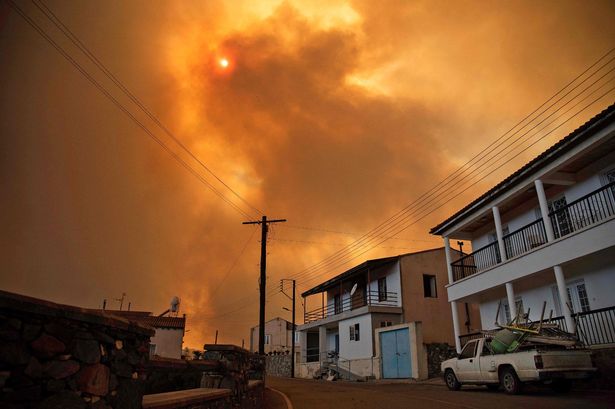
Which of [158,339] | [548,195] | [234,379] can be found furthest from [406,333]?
[234,379]

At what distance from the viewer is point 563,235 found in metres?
16.1

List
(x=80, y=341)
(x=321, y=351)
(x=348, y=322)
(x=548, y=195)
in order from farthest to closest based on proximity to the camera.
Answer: (x=321, y=351) < (x=348, y=322) < (x=548, y=195) < (x=80, y=341)

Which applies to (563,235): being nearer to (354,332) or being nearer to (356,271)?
(356,271)

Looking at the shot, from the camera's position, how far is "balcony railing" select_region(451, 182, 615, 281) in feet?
47.2

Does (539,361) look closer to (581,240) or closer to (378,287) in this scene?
(581,240)

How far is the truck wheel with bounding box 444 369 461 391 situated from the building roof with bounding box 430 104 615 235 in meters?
Result: 7.94

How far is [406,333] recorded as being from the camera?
23.6m

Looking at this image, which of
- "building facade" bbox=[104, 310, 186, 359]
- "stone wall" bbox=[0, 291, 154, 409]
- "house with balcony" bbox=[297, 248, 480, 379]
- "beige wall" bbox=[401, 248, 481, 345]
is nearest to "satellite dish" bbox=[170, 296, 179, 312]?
"building facade" bbox=[104, 310, 186, 359]

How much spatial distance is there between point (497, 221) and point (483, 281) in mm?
3017

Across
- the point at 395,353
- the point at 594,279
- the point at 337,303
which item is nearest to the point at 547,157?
the point at 594,279

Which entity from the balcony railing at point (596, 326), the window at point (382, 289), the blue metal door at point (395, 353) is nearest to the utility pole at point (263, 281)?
the blue metal door at point (395, 353)

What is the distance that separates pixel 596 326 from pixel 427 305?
15.9m

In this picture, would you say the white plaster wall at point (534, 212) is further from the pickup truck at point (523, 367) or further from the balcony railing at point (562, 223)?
the pickup truck at point (523, 367)

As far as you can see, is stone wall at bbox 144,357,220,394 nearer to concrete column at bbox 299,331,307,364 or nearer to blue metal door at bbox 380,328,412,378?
blue metal door at bbox 380,328,412,378
